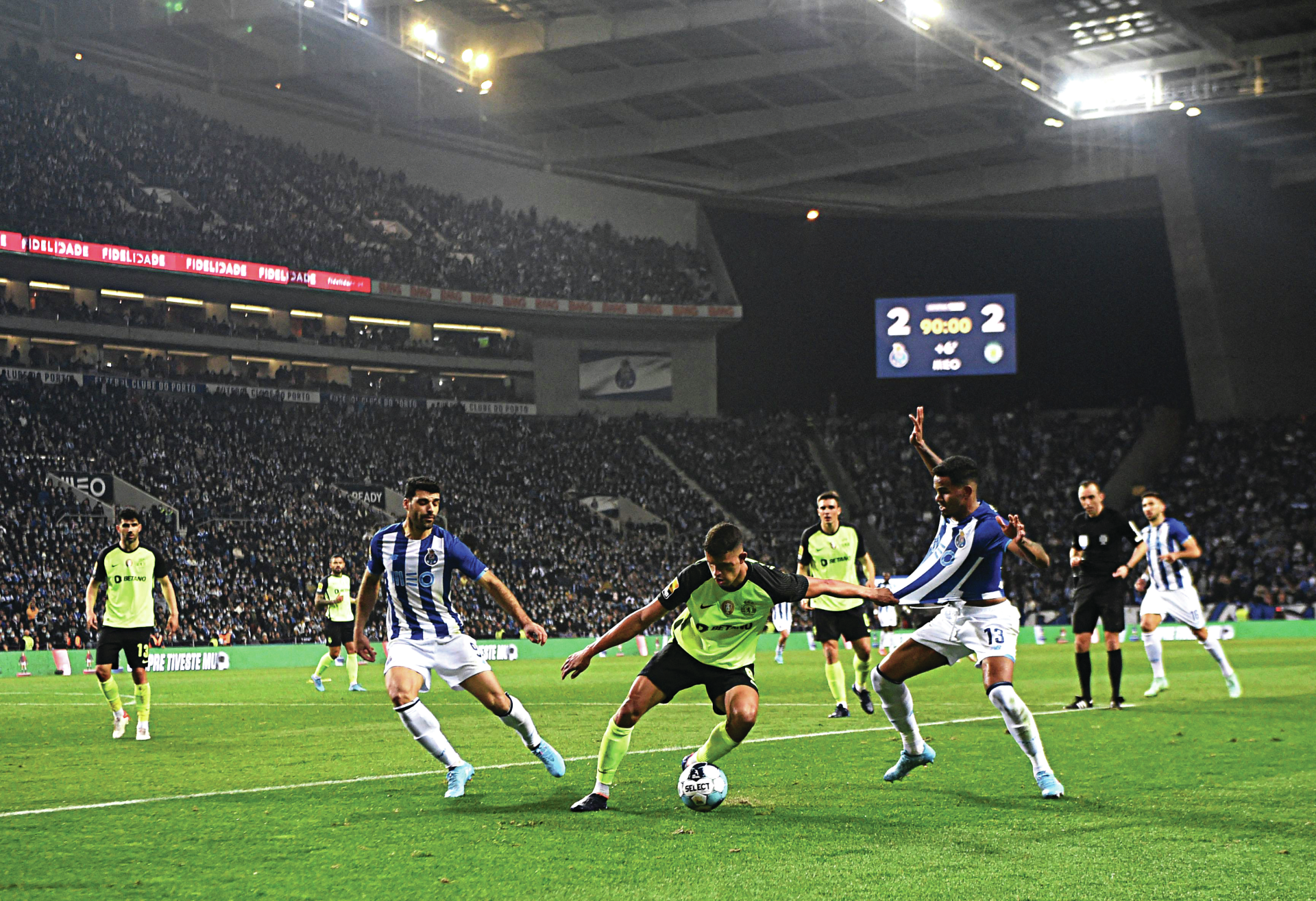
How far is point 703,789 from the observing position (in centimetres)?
859

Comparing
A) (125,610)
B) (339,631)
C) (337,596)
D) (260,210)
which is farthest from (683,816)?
(260,210)

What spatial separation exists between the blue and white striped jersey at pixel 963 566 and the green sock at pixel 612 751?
2000mm

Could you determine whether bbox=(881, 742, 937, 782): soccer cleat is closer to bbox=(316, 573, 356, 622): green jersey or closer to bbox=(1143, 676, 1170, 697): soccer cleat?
bbox=(1143, 676, 1170, 697): soccer cleat

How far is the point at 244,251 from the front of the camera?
162 feet

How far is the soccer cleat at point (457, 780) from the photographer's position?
9.46 meters

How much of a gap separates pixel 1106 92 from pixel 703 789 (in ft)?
137

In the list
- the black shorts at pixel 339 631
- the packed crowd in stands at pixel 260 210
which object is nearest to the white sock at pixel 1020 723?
the black shorts at pixel 339 631

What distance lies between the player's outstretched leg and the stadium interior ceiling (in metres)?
32.4

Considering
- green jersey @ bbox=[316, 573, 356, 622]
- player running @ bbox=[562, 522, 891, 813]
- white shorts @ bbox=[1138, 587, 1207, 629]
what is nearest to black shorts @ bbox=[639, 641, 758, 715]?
player running @ bbox=[562, 522, 891, 813]

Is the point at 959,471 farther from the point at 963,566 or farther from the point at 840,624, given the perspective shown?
the point at 840,624

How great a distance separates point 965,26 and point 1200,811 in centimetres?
3612

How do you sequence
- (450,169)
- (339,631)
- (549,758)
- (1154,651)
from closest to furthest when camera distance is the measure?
(549,758)
(1154,651)
(339,631)
(450,169)

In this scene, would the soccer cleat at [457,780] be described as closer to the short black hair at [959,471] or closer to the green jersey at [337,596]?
the short black hair at [959,471]

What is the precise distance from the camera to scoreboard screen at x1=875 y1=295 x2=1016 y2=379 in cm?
4916
